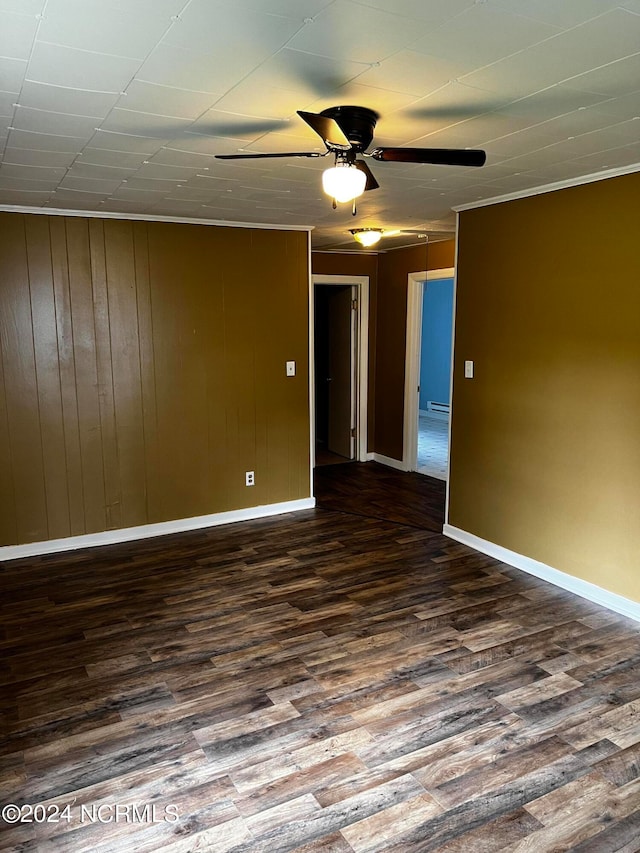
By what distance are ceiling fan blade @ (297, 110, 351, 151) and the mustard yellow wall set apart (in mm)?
1909

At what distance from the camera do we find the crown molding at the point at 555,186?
10.9 ft

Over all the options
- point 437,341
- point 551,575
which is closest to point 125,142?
point 551,575

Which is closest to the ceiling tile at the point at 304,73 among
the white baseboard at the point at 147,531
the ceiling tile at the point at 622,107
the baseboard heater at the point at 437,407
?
the ceiling tile at the point at 622,107

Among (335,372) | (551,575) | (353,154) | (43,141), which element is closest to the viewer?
(353,154)

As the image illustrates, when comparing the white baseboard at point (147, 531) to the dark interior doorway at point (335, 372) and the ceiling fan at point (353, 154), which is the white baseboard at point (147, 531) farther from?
the ceiling fan at point (353, 154)

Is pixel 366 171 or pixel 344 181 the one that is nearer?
pixel 344 181

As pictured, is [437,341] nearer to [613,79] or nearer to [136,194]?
[136,194]

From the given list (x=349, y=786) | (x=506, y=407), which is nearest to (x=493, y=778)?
(x=349, y=786)

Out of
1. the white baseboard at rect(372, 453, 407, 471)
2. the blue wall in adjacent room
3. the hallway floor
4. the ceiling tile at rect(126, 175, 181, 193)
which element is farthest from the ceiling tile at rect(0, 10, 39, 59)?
the blue wall in adjacent room

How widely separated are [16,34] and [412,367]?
17.6 feet

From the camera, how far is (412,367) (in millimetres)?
6762

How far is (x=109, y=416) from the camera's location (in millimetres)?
4656

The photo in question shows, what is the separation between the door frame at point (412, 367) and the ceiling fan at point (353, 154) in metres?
Result: 4.10

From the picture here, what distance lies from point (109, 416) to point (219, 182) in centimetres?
202
